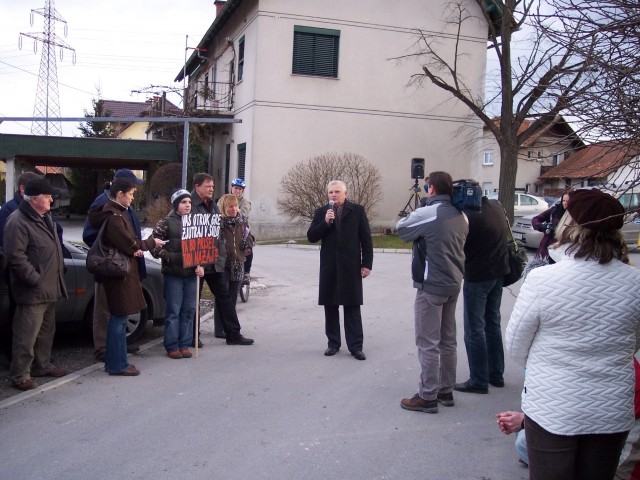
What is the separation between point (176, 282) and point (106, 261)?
106 centimetres

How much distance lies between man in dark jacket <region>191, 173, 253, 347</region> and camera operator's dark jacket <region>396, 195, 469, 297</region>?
2.77 metres

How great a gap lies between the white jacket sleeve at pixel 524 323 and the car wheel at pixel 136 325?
17.8 ft

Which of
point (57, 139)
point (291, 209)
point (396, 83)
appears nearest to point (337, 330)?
point (291, 209)

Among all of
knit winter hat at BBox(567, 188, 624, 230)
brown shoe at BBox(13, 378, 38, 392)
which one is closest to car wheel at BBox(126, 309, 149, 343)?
brown shoe at BBox(13, 378, 38, 392)

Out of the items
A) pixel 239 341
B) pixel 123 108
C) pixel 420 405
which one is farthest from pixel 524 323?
pixel 123 108

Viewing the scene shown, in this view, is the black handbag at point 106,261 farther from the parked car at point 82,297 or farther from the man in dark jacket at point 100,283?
the parked car at point 82,297

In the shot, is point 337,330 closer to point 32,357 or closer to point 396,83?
point 32,357

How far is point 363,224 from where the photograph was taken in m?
7.39

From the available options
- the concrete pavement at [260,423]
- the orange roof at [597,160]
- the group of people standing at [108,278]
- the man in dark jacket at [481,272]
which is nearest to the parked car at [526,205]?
the concrete pavement at [260,423]

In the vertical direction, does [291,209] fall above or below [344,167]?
below

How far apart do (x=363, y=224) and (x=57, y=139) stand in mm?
25121

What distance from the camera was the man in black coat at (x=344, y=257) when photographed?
23.8ft

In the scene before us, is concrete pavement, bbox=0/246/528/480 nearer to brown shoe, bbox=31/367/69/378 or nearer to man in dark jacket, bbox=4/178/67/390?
brown shoe, bbox=31/367/69/378

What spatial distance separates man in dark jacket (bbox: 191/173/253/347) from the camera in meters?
7.62
